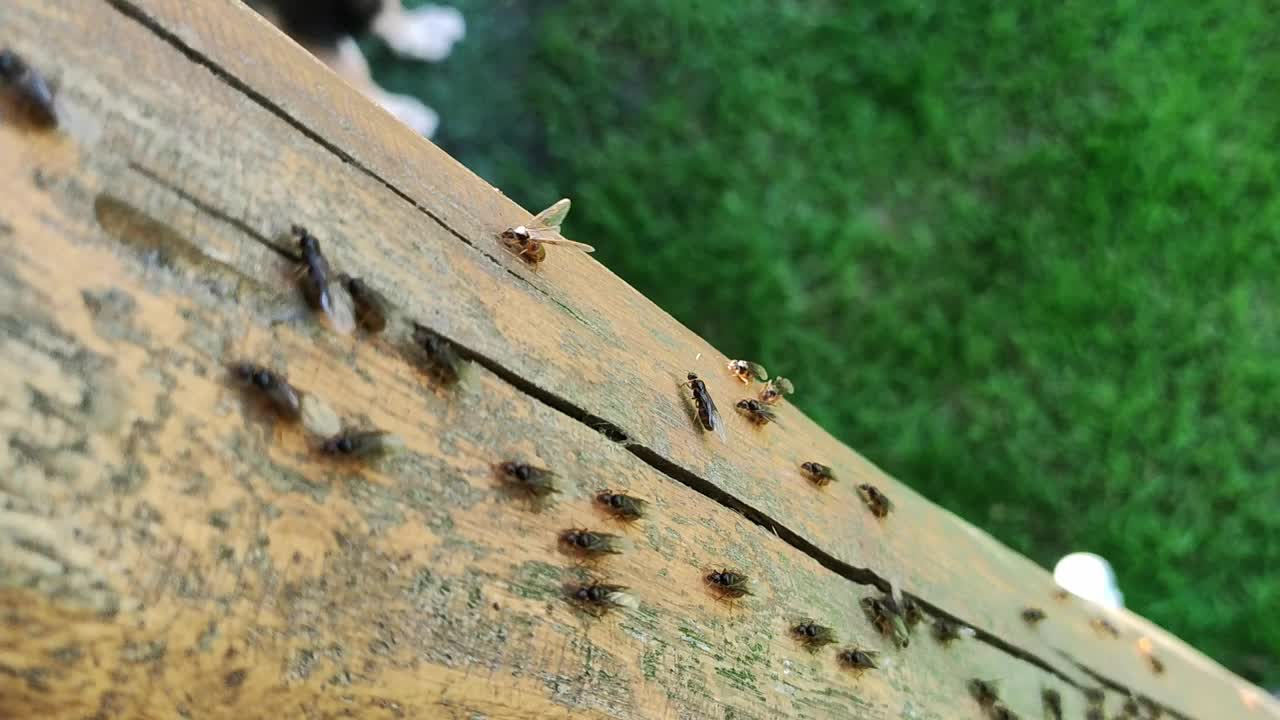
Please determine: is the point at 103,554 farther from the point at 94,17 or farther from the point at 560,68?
the point at 560,68

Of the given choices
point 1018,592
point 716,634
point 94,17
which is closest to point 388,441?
point 94,17

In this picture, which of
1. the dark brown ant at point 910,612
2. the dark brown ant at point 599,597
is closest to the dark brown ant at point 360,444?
the dark brown ant at point 599,597

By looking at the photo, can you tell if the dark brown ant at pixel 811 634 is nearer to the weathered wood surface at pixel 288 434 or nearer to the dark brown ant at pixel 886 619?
the weathered wood surface at pixel 288 434

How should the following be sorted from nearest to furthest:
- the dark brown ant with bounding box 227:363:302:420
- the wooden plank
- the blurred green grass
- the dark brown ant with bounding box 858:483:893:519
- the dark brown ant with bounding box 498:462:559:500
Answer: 1. the wooden plank
2. the dark brown ant with bounding box 227:363:302:420
3. the dark brown ant with bounding box 498:462:559:500
4. the dark brown ant with bounding box 858:483:893:519
5. the blurred green grass

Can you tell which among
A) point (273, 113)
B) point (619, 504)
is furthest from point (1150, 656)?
point (273, 113)

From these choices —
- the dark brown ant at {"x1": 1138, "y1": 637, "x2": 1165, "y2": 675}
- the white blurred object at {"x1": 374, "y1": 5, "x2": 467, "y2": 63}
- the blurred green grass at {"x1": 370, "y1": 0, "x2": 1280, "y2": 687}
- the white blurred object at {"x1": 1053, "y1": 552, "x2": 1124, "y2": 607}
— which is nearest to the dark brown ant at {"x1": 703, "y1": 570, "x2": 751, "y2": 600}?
the dark brown ant at {"x1": 1138, "y1": 637, "x2": 1165, "y2": 675}

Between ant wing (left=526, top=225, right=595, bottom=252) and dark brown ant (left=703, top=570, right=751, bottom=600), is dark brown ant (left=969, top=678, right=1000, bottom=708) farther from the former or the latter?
ant wing (left=526, top=225, right=595, bottom=252)
